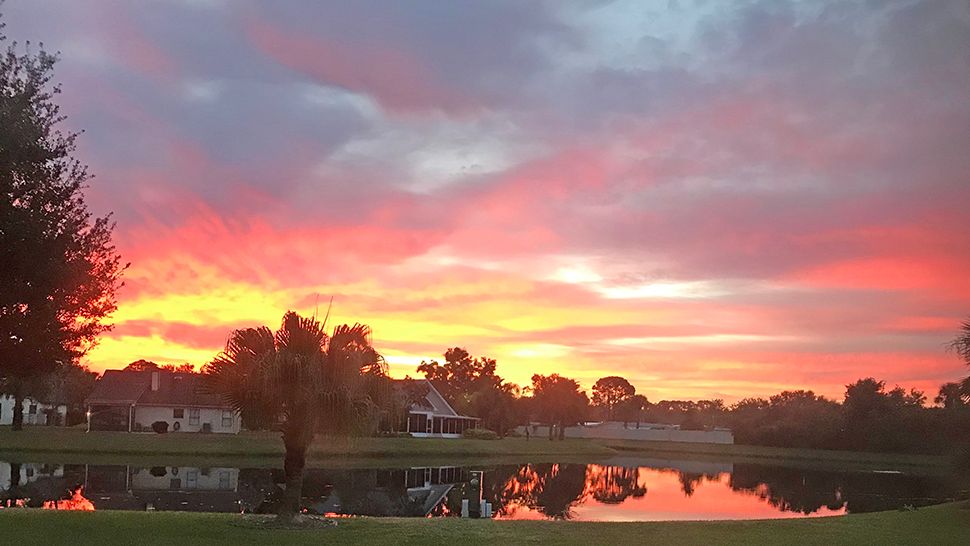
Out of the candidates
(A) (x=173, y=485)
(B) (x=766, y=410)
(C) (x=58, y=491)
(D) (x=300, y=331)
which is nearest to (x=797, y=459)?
(B) (x=766, y=410)

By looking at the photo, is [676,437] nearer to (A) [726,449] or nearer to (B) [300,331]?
(A) [726,449]

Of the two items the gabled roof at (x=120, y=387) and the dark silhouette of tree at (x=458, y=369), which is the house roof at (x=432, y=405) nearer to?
the gabled roof at (x=120, y=387)

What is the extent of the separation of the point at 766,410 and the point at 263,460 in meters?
67.9

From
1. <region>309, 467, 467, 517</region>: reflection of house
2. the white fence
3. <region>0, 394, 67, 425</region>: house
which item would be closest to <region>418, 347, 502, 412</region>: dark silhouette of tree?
the white fence

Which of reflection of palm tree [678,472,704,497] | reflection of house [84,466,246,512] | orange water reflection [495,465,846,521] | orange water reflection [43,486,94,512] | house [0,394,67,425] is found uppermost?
house [0,394,67,425]

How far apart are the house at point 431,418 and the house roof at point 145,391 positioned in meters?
16.5

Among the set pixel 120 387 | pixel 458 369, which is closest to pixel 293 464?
pixel 120 387

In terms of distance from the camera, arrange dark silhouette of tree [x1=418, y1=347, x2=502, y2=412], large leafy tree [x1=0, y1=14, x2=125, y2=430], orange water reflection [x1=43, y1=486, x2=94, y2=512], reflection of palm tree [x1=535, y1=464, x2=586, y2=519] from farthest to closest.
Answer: dark silhouette of tree [x1=418, y1=347, x2=502, y2=412] → reflection of palm tree [x1=535, y1=464, x2=586, y2=519] → orange water reflection [x1=43, y1=486, x2=94, y2=512] → large leafy tree [x1=0, y1=14, x2=125, y2=430]

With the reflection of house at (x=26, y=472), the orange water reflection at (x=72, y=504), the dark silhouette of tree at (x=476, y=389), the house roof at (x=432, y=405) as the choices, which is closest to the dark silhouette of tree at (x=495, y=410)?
the dark silhouette of tree at (x=476, y=389)

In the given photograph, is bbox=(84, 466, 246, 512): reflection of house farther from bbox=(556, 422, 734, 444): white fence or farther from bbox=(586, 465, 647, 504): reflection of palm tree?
bbox=(556, 422, 734, 444): white fence

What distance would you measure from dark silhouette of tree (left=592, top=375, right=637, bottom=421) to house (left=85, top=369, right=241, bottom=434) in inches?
4811

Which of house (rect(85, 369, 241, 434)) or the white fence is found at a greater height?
house (rect(85, 369, 241, 434))

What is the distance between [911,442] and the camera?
257 feet

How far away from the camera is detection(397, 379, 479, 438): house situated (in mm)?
72625
